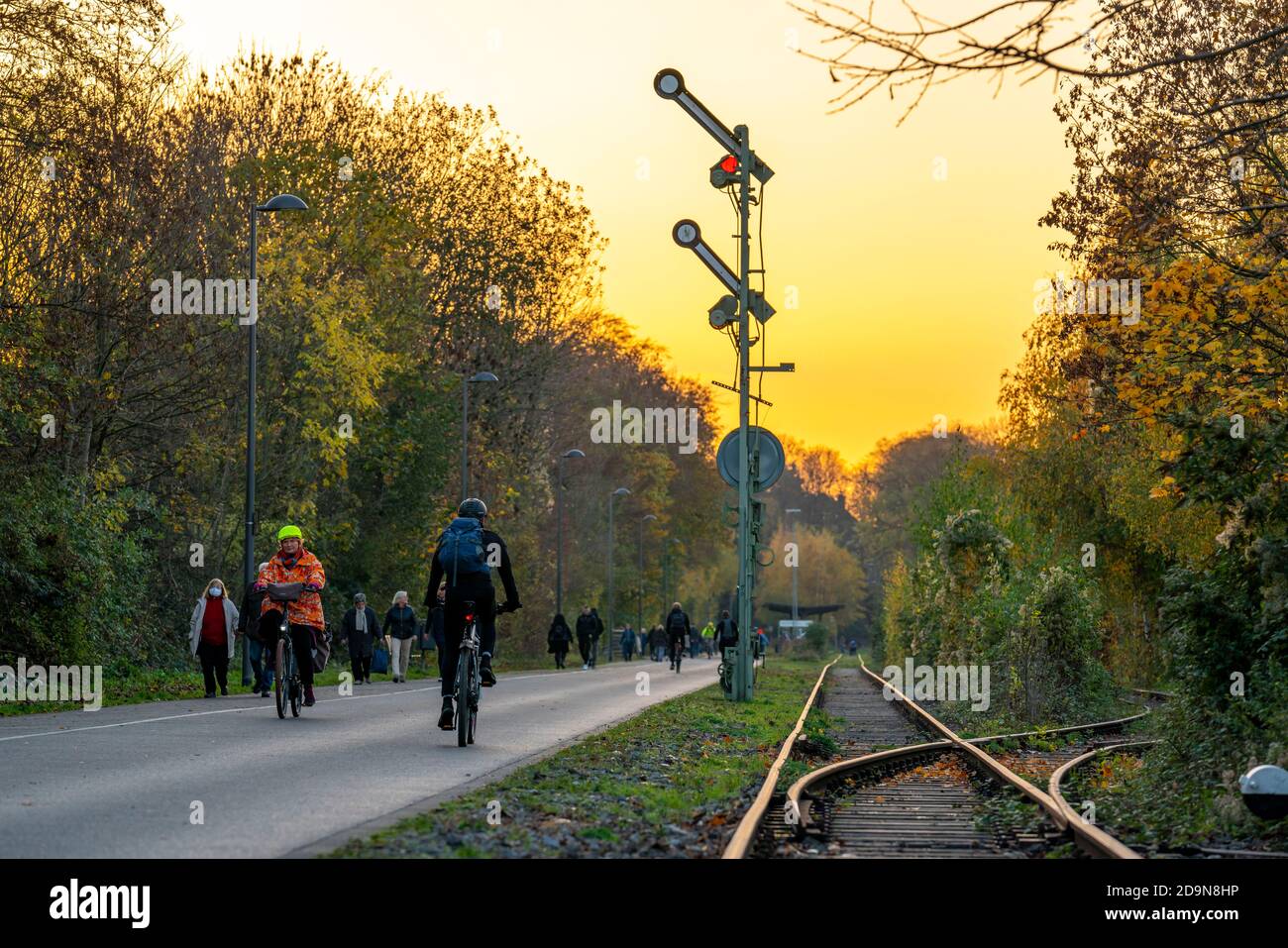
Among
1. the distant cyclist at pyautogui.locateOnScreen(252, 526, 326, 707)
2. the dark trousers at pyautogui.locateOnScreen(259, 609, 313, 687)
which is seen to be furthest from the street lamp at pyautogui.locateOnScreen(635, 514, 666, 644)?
the distant cyclist at pyautogui.locateOnScreen(252, 526, 326, 707)

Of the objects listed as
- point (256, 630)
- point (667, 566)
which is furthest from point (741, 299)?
point (667, 566)

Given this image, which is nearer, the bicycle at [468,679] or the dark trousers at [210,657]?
the bicycle at [468,679]

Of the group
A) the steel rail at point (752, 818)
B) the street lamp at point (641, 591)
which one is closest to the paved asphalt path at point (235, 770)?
the steel rail at point (752, 818)

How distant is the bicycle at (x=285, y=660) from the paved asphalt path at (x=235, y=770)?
0.86 ft

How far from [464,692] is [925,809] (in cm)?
453

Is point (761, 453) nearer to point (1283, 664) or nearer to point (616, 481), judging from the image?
point (1283, 664)

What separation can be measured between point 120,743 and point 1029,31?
1100cm

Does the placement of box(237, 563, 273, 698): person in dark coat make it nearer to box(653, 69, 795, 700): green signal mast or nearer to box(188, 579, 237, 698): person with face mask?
box(188, 579, 237, 698): person with face mask

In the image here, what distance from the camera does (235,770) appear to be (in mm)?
13656

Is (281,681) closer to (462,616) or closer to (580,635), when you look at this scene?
(462,616)

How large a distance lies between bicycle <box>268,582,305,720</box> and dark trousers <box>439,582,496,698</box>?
425 centimetres

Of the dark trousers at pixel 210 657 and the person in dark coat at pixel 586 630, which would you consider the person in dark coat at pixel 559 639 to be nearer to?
the person in dark coat at pixel 586 630

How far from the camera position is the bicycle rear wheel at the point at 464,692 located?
51.3 ft

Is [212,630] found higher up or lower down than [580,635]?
higher up
